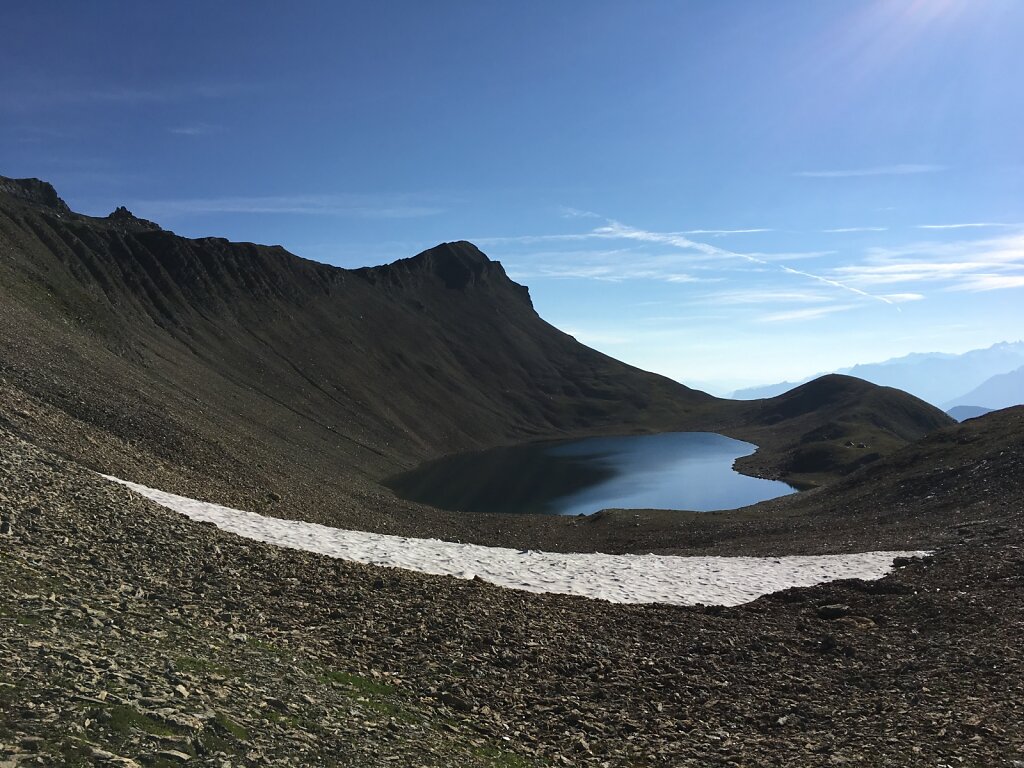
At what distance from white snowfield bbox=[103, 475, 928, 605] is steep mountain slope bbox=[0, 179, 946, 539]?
8.15m

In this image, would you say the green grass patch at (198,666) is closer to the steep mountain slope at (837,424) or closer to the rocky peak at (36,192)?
the steep mountain slope at (837,424)

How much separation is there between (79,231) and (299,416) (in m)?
50.1

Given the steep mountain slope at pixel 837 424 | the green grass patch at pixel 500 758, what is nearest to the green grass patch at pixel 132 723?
the green grass patch at pixel 500 758

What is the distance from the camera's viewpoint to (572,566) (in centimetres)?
2989

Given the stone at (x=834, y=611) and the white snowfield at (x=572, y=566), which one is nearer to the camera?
the stone at (x=834, y=611)

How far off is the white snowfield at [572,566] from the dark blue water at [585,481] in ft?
141

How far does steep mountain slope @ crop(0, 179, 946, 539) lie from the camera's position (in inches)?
1705

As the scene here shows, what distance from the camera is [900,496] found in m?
50.4

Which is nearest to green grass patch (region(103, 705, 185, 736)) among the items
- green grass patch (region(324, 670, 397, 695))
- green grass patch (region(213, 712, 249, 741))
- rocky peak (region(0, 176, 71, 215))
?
green grass patch (region(213, 712, 249, 741))

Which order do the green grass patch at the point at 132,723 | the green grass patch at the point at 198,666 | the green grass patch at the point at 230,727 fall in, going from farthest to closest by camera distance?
the green grass patch at the point at 198,666
the green grass patch at the point at 230,727
the green grass patch at the point at 132,723

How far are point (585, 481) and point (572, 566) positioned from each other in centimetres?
7193

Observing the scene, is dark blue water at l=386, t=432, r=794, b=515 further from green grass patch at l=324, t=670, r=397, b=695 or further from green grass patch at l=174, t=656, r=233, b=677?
green grass patch at l=174, t=656, r=233, b=677

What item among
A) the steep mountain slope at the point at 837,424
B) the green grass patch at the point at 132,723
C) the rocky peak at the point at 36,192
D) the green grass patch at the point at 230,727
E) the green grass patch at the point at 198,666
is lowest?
the green grass patch at the point at 230,727

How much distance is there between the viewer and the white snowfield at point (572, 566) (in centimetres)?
2572
